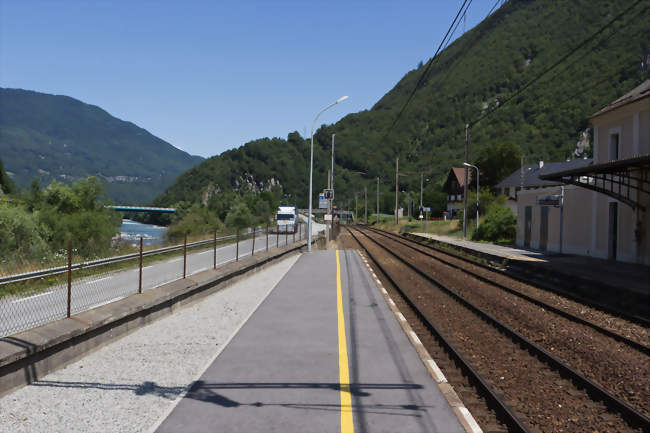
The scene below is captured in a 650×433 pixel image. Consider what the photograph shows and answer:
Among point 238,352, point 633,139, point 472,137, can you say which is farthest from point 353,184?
point 238,352

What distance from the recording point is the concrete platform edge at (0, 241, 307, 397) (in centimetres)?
624

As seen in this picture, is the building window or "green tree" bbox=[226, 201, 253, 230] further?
"green tree" bbox=[226, 201, 253, 230]

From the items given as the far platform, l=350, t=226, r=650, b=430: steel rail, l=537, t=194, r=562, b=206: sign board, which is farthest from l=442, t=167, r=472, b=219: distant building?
l=350, t=226, r=650, b=430: steel rail

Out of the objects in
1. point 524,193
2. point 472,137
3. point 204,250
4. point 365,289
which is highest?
point 472,137

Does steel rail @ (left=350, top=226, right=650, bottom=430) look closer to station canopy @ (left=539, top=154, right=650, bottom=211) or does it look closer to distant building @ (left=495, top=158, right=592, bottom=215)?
station canopy @ (left=539, top=154, right=650, bottom=211)

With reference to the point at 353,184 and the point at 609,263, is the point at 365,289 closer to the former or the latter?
the point at 609,263

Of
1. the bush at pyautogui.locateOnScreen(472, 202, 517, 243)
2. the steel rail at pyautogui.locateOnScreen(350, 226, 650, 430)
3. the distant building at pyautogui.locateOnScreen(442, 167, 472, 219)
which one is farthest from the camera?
the distant building at pyautogui.locateOnScreen(442, 167, 472, 219)

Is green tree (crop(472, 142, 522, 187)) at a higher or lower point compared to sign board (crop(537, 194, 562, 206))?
higher

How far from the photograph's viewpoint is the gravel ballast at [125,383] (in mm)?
5387

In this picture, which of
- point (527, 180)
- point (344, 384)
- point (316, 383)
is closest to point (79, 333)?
point (316, 383)

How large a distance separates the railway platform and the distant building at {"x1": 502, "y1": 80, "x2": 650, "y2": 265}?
47.2 ft

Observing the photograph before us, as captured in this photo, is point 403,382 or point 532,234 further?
point 532,234

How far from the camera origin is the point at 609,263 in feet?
80.2

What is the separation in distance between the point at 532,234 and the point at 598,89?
95.2 meters
